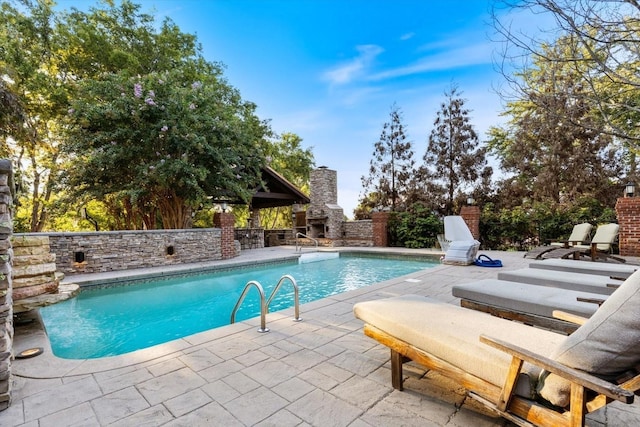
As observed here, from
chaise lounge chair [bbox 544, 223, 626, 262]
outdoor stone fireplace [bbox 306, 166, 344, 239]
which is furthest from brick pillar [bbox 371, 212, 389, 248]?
chaise lounge chair [bbox 544, 223, 626, 262]

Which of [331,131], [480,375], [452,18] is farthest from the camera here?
[331,131]

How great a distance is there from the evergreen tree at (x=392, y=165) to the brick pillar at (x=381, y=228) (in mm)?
1958

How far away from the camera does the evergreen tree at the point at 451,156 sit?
42.3ft

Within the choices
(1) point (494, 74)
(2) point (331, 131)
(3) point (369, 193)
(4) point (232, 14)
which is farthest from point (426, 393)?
(2) point (331, 131)

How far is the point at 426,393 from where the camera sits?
1.98 m

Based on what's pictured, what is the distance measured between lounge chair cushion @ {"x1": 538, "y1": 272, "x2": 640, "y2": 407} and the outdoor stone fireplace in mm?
12698

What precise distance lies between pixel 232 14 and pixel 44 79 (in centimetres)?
657

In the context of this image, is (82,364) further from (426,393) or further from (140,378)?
(426,393)

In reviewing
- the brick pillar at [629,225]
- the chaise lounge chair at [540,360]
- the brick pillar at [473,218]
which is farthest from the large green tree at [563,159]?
the chaise lounge chair at [540,360]

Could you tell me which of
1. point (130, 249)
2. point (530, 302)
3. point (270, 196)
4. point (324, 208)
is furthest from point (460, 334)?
point (324, 208)

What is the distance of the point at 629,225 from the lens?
763cm

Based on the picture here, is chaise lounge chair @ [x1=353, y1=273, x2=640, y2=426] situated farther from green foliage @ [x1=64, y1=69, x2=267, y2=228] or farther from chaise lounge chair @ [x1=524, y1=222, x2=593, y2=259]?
green foliage @ [x1=64, y1=69, x2=267, y2=228]

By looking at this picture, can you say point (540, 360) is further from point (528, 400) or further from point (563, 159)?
point (563, 159)

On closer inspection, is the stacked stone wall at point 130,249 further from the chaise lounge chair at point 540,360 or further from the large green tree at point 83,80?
the chaise lounge chair at point 540,360
